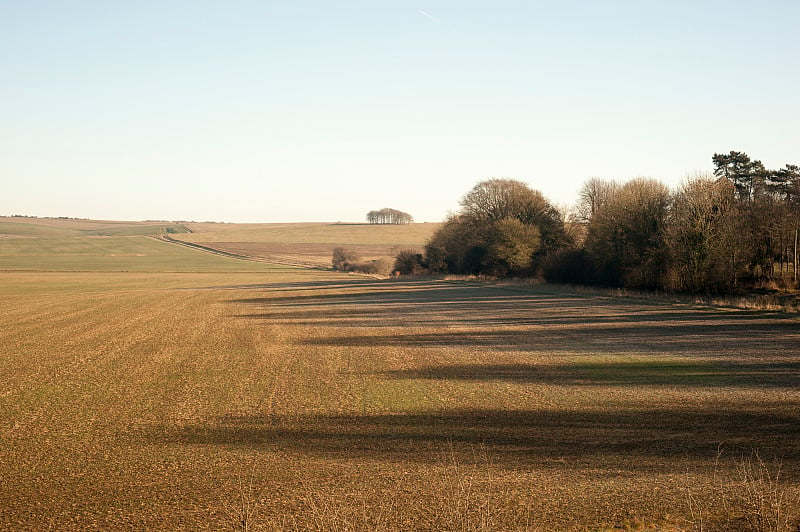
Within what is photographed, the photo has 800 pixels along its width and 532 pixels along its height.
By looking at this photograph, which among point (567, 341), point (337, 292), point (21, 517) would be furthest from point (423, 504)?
point (337, 292)

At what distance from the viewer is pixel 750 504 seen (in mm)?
7652

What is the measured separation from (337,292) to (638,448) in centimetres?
4569

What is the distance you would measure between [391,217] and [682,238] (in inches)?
6053

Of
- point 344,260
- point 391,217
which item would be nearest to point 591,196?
point 344,260

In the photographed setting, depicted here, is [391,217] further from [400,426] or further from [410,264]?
[400,426]

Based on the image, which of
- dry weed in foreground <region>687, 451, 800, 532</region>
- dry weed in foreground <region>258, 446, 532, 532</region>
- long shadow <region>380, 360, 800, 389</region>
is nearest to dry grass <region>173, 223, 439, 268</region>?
long shadow <region>380, 360, 800, 389</region>

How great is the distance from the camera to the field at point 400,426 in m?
7.98

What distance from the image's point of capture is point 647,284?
146 feet

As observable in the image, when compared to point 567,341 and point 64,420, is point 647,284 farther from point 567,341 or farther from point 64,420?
point 64,420

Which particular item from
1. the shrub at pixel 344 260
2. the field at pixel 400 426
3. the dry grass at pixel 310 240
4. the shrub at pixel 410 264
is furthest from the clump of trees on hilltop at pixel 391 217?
the field at pixel 400 426

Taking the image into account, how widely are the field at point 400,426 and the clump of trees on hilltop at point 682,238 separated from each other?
42.1ft

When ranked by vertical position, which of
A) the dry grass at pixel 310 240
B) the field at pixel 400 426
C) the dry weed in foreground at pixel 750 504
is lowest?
the field at pixel 400 426

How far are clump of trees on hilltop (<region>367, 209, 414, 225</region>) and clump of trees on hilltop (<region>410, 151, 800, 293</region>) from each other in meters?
127

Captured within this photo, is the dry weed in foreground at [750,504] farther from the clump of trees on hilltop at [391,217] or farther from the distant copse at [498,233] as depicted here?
the clump of trees on hilltop at [391,217]
